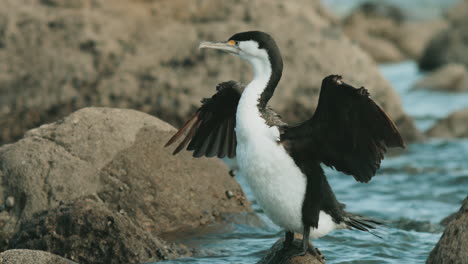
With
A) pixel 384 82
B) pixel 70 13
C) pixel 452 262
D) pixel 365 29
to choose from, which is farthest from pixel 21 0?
pixel 365 29

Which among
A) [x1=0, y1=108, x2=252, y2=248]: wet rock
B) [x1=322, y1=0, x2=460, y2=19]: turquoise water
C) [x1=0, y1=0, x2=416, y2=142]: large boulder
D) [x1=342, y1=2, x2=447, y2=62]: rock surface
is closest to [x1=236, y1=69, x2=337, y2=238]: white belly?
[x1=0, y1=108, x2=252, y2=248]: wet rock

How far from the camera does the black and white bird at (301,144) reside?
616 cm

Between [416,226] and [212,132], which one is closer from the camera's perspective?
[212,132]

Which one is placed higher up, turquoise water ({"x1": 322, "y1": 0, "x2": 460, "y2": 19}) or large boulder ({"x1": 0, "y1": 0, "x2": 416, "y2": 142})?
turquoise water ({"x1": 322, "y1": 0, "x2": 460, "y2": 19})

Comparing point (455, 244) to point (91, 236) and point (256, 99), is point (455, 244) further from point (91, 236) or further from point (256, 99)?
point (91, 236)

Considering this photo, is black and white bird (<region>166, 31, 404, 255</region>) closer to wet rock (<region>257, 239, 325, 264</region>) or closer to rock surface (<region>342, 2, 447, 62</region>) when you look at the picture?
wet rock (<region>257, 239, 325, 264</region>)

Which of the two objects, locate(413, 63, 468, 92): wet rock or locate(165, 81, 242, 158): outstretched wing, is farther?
locate(413, 63, 468, 92): wet rock

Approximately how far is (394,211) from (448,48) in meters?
16.5

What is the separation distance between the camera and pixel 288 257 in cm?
658

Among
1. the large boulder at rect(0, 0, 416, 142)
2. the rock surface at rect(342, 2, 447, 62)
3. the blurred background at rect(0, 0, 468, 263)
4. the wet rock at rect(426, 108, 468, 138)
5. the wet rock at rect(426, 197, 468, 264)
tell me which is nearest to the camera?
the wet rock at rect(426, 197, 468, 264)

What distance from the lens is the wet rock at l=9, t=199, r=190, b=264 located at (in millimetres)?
6871

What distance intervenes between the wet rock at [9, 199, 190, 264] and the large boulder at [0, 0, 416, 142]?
18.0ft

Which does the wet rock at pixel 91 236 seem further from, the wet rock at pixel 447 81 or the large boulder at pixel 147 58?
the wet rock at pixel 447 81

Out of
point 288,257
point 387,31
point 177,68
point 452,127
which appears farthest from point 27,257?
point 387,31
